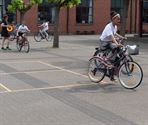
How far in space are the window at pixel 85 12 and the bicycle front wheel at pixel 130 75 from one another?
36975 millimetres

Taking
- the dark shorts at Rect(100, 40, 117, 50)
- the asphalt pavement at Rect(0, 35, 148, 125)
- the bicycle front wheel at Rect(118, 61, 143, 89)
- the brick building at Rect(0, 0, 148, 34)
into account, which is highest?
the brick building at Rect(0, 0, 148, 34)

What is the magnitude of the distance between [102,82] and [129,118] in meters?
4.18

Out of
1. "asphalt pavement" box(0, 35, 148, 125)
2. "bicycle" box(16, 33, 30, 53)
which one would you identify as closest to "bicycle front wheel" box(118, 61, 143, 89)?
"asphalt pavement" box(0, 35, 148, 125)

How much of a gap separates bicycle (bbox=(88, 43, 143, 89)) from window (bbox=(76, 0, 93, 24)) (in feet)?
119

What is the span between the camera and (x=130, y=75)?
1109cm

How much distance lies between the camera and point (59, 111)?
8617mm

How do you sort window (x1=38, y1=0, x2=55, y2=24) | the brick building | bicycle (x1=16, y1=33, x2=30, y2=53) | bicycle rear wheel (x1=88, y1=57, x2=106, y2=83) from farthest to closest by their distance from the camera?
window (x1=38, y1=0, x2=55, y2=24)
the brick building
bicycle (x1=16, y1=33, x2=30, y2=53)
bicycle rear wheel (x1=88, y1=57, x2=106, y2=83)

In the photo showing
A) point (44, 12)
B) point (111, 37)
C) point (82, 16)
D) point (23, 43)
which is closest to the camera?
point (111, 37)

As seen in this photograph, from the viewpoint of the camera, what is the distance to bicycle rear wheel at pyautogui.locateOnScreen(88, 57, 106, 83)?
11.9 metres

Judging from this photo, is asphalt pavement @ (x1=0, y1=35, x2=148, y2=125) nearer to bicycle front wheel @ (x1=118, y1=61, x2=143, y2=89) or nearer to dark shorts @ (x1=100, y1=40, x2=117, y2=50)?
bicycle front wheel @ (x1=118, y1=61, x2=143, y2=89)

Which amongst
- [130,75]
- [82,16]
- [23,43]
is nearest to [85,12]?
[82,16]

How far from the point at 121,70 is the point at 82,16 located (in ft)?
123

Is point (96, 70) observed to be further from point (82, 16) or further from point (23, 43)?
point (82, 16)

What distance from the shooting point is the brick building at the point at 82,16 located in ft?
150
